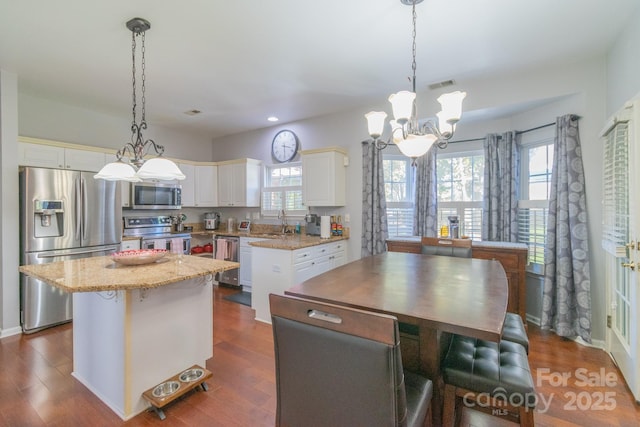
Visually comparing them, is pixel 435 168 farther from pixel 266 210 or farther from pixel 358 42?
pixel 266 210

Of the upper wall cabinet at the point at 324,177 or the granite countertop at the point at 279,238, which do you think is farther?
the upper wall cabinet at the point at 324,177

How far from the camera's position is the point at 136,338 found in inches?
73.0

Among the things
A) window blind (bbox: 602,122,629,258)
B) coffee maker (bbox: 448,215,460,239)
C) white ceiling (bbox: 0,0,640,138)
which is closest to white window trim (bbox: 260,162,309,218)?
white ceiling (bbox: 0,0,640,138)

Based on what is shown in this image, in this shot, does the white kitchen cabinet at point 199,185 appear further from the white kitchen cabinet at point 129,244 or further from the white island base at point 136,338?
the white island base at point 136,338

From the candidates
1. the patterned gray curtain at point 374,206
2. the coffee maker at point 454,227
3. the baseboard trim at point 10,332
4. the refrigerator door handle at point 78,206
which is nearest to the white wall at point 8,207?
the baseboard trim at point 10,332

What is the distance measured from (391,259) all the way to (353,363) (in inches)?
63.0

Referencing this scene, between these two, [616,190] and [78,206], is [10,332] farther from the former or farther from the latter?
[616,190]

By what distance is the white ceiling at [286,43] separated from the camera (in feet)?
6.77

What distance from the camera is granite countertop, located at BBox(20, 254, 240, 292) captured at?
1610 millimetres

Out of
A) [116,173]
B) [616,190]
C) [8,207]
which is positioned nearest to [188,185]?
[8,207]

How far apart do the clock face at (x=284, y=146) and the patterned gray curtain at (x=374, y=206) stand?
1313 mm

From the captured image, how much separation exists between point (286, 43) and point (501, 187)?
8.98ft

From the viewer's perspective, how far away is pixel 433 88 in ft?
11.2

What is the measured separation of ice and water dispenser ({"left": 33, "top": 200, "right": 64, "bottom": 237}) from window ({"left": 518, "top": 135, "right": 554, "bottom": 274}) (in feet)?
16.4
